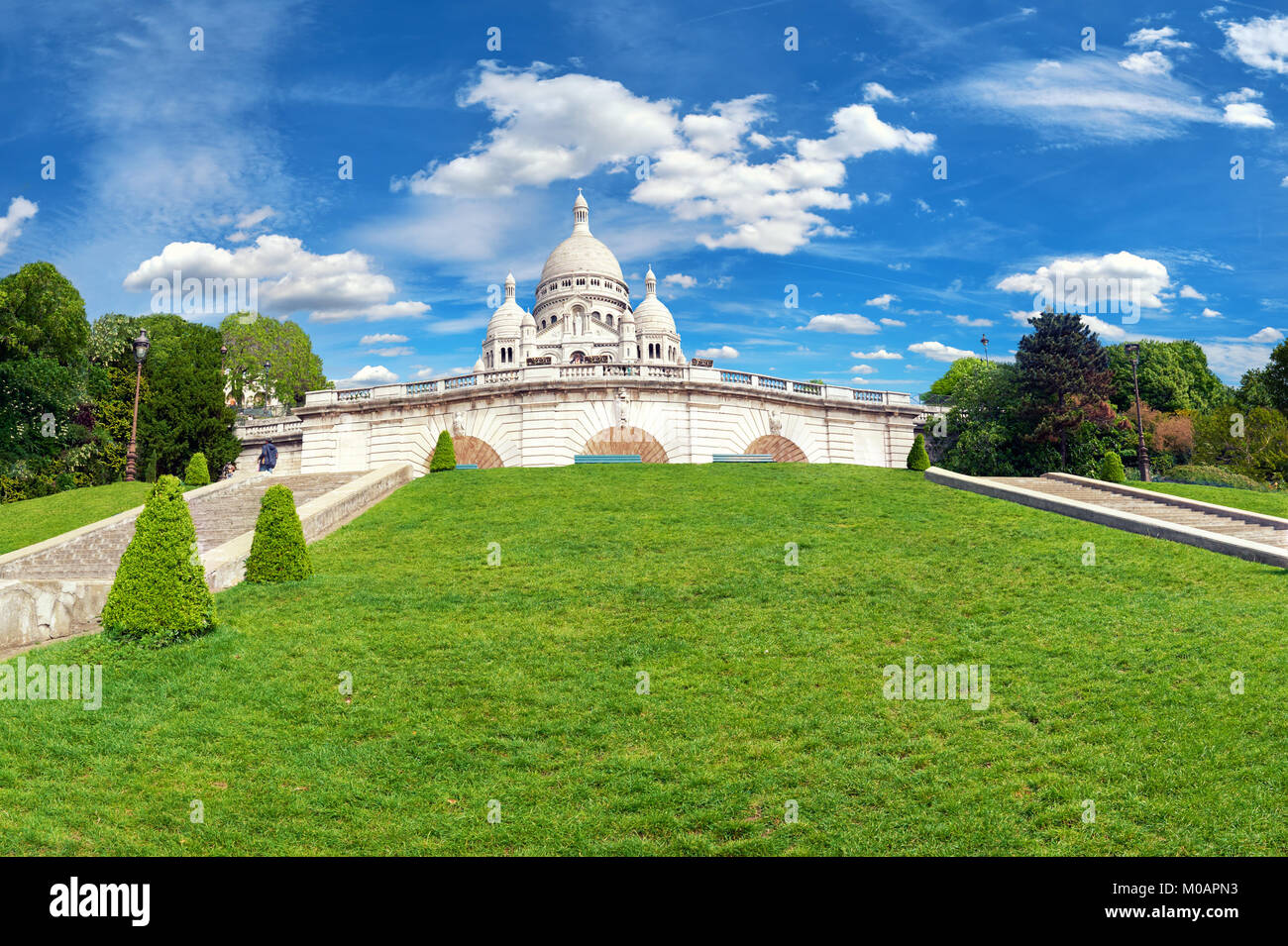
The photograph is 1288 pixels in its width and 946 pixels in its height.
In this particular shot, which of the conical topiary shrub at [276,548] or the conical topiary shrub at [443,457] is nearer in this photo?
the conical topiary shrub at [276,548]

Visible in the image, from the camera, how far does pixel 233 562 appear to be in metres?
15.7

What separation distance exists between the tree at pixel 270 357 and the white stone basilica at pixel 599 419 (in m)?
47.5

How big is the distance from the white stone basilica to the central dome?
→ 58.9 metres

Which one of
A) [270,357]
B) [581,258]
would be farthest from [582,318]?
[270,357]

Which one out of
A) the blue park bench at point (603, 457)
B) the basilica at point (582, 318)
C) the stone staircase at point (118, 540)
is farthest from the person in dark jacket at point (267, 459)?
the basilica at point (582, 318)

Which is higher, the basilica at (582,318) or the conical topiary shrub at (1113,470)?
the basilica at (582,318)

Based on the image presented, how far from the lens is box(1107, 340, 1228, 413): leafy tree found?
219 ft

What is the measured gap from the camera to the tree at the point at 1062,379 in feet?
146

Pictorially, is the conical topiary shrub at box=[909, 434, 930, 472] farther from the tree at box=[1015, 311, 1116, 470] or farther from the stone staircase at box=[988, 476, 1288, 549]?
the tree at box=[1015, 311, 1116, 470]

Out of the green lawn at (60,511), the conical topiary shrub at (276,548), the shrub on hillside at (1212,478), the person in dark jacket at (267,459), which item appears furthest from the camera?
the person in dark jacket at (267,459)

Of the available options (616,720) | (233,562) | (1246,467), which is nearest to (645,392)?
(233,562)

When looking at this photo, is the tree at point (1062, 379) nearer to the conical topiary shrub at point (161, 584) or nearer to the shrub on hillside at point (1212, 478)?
the shrub on hillside at point (1212, 478)

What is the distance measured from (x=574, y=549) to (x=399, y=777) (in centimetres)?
887

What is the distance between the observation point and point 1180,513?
22.2 m
